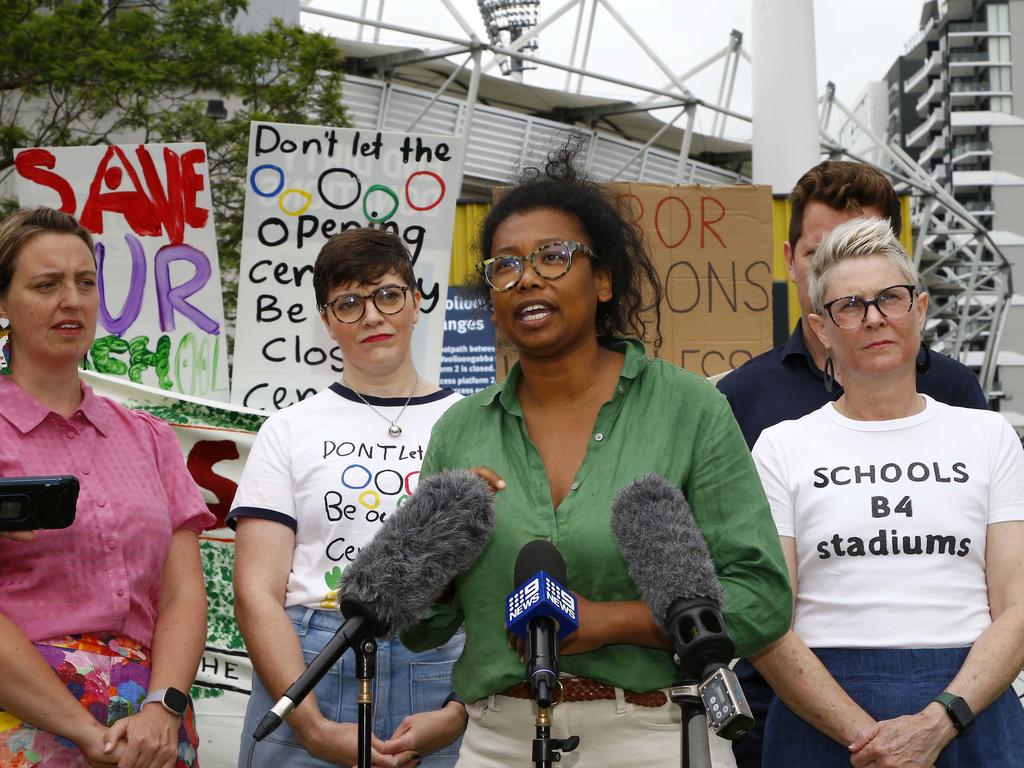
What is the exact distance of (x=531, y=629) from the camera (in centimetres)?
184

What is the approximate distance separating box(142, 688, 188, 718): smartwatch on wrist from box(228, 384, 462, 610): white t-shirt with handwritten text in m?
0.43

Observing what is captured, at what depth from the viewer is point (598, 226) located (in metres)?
2.57

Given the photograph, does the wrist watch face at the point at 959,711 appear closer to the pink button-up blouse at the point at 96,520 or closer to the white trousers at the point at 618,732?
the white trousers at the point at 618,732

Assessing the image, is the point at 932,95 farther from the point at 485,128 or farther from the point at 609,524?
the point at 609,524

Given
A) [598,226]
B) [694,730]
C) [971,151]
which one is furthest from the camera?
[971,151]

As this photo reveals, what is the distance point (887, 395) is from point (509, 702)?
47.3 inches

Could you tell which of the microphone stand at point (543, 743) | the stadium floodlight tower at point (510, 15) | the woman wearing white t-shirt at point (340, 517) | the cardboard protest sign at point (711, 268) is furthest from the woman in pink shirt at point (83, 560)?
the stadium floodlight tower at point (510, 15)

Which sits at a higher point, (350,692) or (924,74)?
(924,74)

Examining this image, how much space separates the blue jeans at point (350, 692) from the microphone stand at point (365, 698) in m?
1.10

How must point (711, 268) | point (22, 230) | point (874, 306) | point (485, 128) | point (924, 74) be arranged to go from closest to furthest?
point (874, 306), point (22, 230), point (711, 268), point (485, 128), point (924, 74)

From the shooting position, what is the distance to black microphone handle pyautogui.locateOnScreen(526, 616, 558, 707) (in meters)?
1.77

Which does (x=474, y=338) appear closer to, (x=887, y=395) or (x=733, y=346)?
(x=733, y=346)

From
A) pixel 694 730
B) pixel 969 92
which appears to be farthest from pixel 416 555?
pixel 969 92

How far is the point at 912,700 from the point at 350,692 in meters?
1.33
